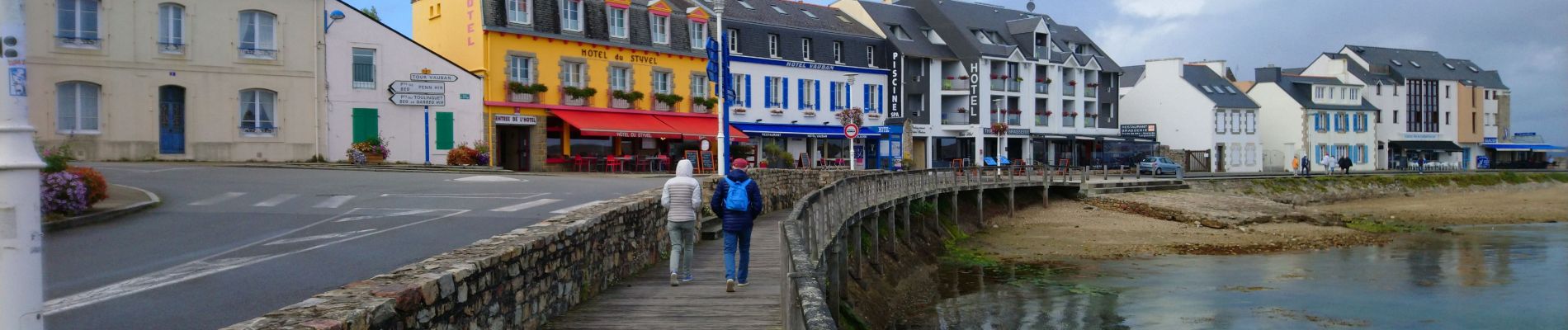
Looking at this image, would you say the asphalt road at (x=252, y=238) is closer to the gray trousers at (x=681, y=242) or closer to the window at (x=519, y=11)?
the gray trousers at (x=681, y=242)

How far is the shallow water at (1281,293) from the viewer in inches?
698

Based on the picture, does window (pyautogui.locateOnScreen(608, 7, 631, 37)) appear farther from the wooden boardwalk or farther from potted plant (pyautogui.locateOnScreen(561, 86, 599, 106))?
the wooden boardwalk

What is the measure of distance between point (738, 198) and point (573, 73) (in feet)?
85.9

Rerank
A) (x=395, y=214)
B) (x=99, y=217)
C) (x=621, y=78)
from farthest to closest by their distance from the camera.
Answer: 1. (x=621, y=78)
2. (x=395, y=214)
3. (x=99, y=217)

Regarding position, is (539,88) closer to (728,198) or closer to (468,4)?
(468,4)

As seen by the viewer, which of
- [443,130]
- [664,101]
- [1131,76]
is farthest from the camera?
[1131,76]

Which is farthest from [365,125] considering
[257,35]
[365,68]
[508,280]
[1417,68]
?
[1417,68]

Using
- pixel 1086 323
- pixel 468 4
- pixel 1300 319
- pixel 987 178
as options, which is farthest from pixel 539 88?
pixel 1300 319

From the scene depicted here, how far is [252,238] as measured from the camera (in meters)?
12.7

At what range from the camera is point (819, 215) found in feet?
46.9

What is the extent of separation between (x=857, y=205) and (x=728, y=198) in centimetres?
910

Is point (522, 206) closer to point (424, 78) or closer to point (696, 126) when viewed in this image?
point (424, 78)

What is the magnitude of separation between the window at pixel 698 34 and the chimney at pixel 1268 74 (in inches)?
1724

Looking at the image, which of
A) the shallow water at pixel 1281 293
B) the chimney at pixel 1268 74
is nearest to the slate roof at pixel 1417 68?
the chimney at pixel 1268 74
